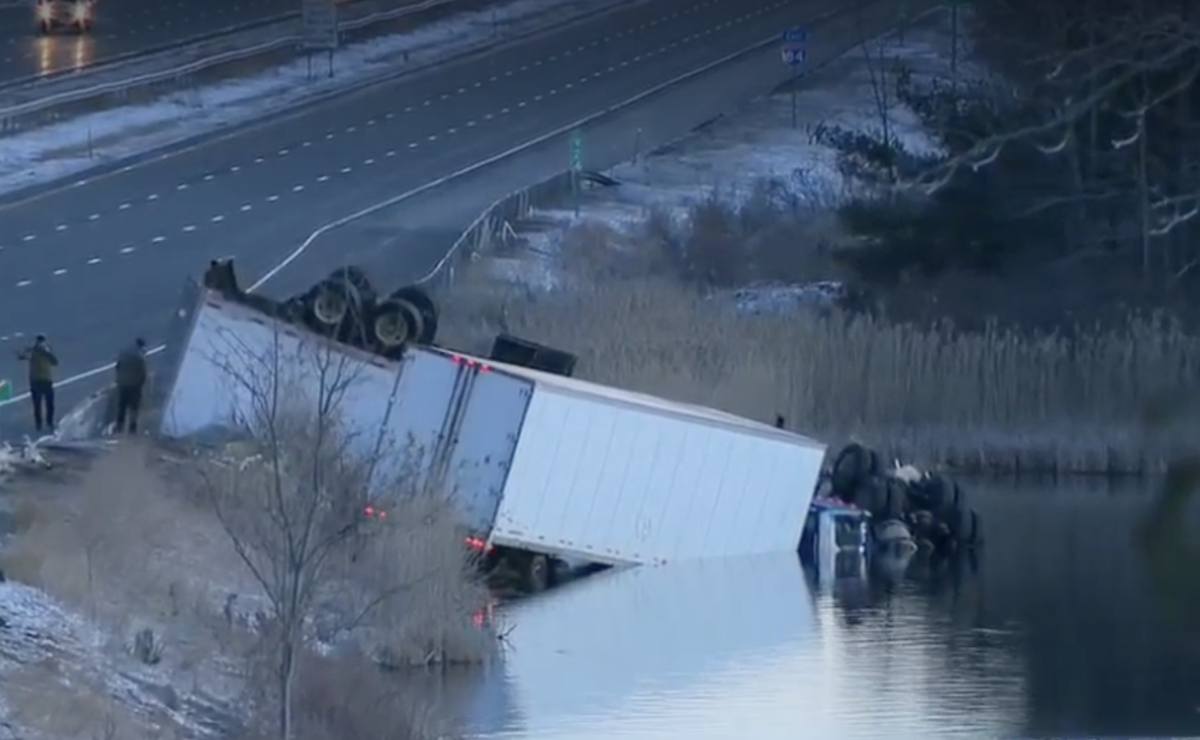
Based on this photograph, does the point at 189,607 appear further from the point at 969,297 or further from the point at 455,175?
the point at 455,175

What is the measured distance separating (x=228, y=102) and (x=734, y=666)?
129 ft

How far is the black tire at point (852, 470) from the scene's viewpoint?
37.3 meters

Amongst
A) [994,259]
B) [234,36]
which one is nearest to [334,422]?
[994,259]

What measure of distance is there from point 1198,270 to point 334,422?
25.7m

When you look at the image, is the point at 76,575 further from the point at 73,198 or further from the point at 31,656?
the point at 73,198

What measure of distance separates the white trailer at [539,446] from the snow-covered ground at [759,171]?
13.8 m

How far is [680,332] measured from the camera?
40.8 metres

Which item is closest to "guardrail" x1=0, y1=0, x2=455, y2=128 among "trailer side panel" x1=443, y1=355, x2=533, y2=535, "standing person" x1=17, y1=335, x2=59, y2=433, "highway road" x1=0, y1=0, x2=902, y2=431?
"highway road" x1=0, y1=0, x2=902, y2=431

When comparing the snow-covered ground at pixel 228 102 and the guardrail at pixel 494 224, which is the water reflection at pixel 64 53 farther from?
the guardrail at pixel 494 224

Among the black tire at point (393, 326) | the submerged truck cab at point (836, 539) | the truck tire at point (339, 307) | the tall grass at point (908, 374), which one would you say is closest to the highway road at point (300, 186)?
the tall grass at point (908, 374)

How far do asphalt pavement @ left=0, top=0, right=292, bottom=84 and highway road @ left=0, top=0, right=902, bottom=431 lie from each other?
23.9ft

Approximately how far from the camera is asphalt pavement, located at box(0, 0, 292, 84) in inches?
2657

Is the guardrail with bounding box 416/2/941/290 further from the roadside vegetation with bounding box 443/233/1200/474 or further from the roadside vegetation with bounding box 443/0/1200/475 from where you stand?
the roadside vegetation with bounding box 443/233/1200/474

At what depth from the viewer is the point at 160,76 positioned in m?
63.2
